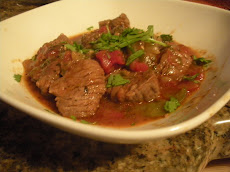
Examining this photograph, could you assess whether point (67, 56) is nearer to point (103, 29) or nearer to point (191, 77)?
point (103, 29)

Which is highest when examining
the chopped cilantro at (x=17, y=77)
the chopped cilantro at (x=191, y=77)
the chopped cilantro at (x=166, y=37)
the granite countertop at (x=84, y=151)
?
the chopped cilantro at (x=166, y=37)

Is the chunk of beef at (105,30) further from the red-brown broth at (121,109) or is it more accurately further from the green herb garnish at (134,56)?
the red-brown broth at (121,109)

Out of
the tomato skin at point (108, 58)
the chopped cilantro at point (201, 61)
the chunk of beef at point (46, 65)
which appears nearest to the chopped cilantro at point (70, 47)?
the chunk of beef at point (46, 65)

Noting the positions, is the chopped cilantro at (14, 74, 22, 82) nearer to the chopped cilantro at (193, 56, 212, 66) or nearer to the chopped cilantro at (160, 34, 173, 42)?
the chopped cilantro at (160, 34, 173, 42)

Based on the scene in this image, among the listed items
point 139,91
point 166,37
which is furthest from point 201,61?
point 139,91

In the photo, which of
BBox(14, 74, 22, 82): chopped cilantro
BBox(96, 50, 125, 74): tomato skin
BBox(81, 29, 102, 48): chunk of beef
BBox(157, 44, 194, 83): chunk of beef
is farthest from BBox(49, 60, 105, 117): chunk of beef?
BBox(157, 44, 194, 83): chunk of beef

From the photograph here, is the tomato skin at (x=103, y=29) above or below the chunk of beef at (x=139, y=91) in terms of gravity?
above
